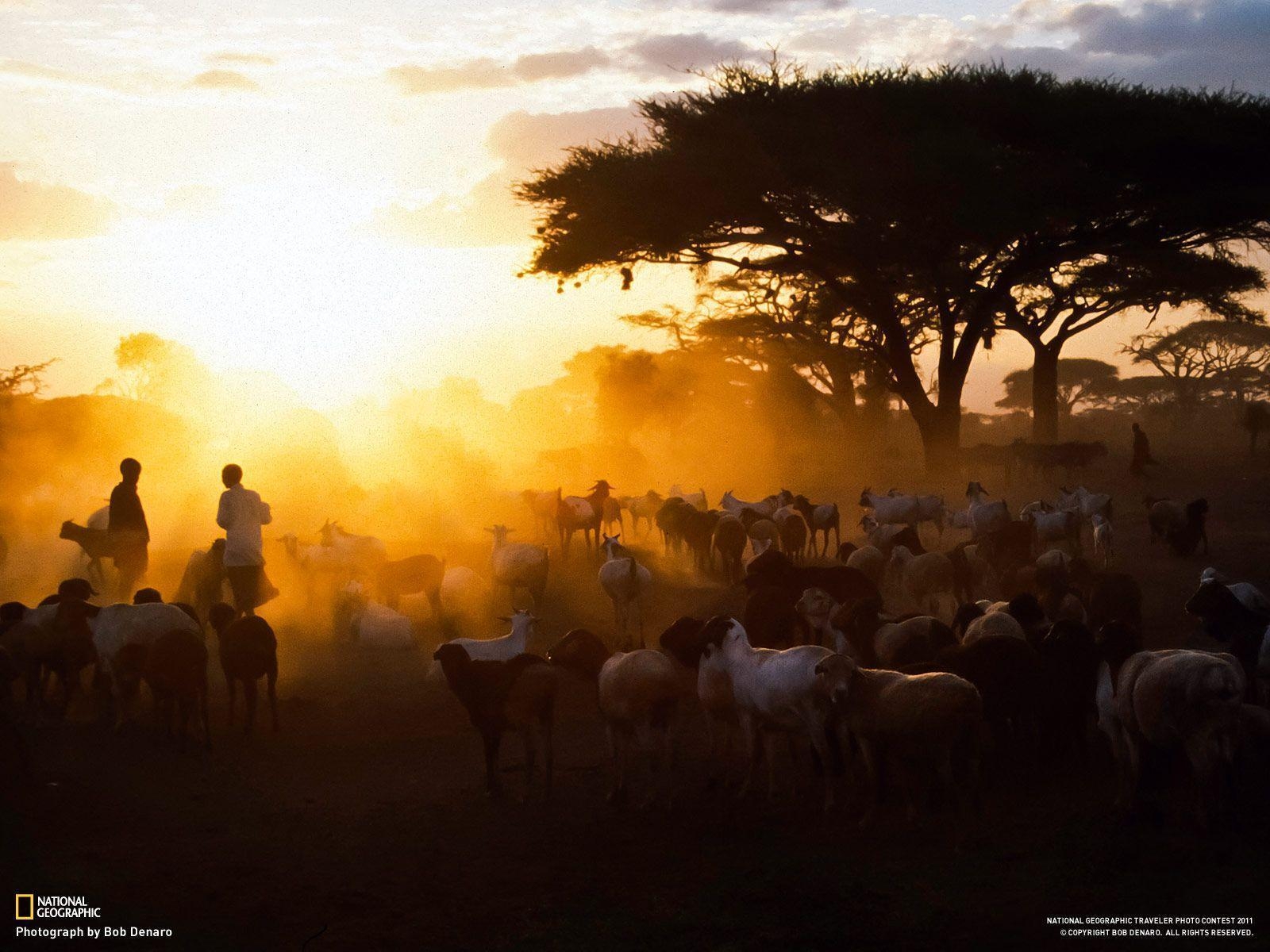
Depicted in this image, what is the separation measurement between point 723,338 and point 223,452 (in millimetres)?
15894

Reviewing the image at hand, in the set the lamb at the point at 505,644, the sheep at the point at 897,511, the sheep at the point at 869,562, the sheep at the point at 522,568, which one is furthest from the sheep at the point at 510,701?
the sheep at the point at 897,511

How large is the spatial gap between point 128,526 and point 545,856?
321 inches

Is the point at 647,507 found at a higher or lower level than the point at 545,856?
higher

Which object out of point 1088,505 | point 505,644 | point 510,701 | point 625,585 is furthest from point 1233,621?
point 1088,505

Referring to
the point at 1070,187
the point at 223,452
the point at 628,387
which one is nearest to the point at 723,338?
the point at 628,387

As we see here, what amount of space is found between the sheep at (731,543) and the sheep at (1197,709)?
36.7 feet

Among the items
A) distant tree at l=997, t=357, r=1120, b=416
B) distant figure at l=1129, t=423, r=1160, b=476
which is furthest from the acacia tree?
distant tree at l=997, t=357, r=1120, b=416

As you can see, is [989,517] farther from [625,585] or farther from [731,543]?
[625,585]

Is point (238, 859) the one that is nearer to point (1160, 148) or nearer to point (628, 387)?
point (1160, 148)

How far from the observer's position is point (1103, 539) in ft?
66.3

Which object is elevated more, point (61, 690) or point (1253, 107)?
point (1253, 107)

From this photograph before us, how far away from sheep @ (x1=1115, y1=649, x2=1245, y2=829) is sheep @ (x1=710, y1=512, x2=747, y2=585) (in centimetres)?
1119

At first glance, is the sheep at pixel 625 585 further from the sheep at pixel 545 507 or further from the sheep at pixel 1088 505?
the sheep at pixel 1088 505

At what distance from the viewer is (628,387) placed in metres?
50.0
